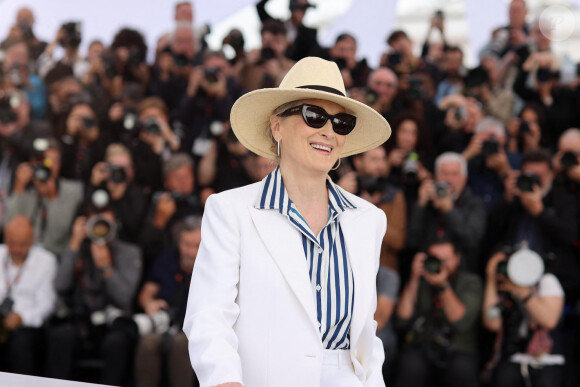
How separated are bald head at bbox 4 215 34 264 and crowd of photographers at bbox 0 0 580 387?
0.04ft

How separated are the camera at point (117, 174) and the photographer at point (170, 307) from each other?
1.95ft

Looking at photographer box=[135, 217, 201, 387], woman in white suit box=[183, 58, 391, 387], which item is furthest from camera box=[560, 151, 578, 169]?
woman in white suit box=[183, 58, 391, 387]

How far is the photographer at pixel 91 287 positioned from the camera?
4867 millimetres

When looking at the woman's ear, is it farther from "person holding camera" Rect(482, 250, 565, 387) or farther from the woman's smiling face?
"person holding camera" Rect(482, 250, 565, 387)

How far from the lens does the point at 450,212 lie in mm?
4758

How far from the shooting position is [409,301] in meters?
4.60

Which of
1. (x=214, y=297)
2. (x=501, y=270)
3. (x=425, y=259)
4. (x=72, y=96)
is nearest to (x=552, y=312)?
(x=501, y=270)

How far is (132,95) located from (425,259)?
2.79 m

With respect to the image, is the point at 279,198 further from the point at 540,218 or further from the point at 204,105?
the point at 204,105

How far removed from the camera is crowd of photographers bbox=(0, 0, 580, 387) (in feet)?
14.7

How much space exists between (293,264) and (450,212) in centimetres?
300

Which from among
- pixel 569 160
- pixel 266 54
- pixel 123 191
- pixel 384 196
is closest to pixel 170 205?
pixel 123 191

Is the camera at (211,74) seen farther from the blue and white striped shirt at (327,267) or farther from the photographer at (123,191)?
the blue and white striped shirt at (327,267)

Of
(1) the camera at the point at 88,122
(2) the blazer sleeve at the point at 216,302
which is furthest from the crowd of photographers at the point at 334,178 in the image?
(2) the blazer sleeve at the point at 216,302
